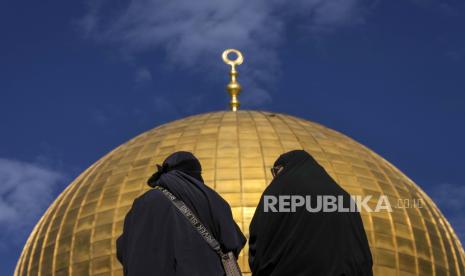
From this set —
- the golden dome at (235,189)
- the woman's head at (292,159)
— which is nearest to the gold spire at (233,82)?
the golden dome at (235,189)

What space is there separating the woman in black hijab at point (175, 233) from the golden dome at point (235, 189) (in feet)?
39.8

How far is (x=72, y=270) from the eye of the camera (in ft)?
65.1

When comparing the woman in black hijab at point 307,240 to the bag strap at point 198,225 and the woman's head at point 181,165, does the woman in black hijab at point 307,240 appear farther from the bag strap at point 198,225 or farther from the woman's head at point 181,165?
the woman's head at point 181,165

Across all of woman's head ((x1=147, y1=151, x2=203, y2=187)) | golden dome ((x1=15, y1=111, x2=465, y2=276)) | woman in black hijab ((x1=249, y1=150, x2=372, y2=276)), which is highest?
golden dome ((x1=15, y1=111, x2=465, y2=276))

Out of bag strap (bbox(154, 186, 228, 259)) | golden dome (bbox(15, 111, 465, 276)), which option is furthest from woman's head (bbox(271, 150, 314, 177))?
golden dome (bbox(15, 111, 465, 276))

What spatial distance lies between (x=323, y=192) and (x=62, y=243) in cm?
1442

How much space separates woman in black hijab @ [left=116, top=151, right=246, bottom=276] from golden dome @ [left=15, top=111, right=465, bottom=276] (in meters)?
12.1

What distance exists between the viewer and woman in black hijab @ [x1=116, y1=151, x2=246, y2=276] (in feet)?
20.3

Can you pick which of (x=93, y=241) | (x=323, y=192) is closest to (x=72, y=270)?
(x=93, y=241)

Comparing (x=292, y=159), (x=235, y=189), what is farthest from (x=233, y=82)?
(x=292, y=159)

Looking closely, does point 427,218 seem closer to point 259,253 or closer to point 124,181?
point 124,181

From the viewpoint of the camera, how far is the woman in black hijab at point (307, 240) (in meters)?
6.34

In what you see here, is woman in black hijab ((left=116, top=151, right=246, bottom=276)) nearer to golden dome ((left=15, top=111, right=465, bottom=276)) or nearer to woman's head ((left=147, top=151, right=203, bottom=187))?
woman's head ((left=147, top=151, right=203, bottom=187))

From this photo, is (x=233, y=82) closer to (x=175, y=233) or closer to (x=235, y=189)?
(x=235, y=189)
